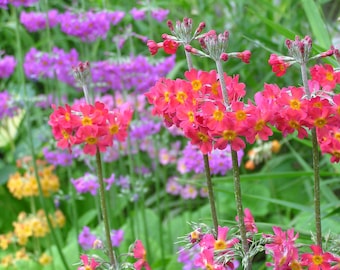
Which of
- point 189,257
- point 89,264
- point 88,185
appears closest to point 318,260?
point 89,264

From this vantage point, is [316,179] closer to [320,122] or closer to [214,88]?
[320,122]

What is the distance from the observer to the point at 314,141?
4.75 feet

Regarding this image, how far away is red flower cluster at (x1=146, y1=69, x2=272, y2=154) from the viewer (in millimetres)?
1373

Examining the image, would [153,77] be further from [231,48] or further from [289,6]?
[289,6]

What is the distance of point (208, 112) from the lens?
4.55ft

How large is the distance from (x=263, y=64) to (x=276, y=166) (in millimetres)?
565

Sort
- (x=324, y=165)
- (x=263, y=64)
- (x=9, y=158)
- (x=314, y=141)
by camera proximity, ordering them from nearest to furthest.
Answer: (x=314, y=141), (x=324, y=165), (x=263, y=64), (x=9, y=158)

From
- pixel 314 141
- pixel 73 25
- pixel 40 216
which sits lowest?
pixel 40 216

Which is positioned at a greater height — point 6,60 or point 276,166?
point 6,60

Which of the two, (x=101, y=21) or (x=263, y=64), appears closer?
(x=101, y=21)

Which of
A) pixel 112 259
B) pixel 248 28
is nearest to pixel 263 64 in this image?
pixel 248 28

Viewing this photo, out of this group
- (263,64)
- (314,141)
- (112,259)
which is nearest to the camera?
(314,141)

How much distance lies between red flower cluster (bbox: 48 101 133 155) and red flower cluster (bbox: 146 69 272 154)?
0.13m

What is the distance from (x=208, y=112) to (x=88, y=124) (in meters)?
0.30
